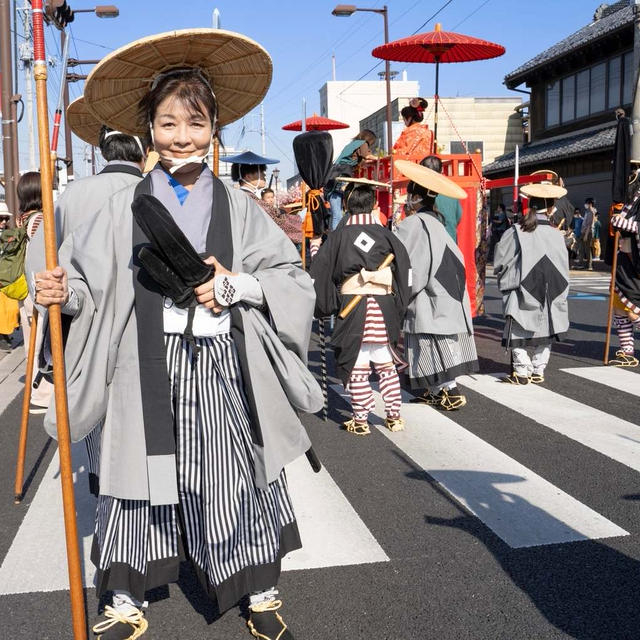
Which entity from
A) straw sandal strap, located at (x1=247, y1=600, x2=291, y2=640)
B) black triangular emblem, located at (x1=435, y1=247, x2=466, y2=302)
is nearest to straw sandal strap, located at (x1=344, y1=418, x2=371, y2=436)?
black triangular emblem, located at (x1=435, y1=247, x2=466, y2=302)

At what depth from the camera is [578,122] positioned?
22.7 metres

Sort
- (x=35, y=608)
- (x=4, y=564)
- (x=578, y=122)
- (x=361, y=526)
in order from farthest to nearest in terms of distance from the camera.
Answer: (x=578, y=122) < (x=361, y=526) < (x=4, y=564) < (x=35, y=608)

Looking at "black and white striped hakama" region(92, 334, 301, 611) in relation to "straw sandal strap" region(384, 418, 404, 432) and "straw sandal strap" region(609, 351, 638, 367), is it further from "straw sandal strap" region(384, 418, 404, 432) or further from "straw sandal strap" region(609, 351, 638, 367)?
"straw sandal strap" region(609, 351, 638, 367)

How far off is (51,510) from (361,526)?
1.61 m

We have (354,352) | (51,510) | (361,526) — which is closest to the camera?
(361,526)

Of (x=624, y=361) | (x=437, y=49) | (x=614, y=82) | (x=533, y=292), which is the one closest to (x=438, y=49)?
(x=437, y=49)

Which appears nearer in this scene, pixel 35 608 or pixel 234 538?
pixel 234 538

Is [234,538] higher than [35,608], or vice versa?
[234,538]

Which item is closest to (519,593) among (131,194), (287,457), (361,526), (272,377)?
(361,526)

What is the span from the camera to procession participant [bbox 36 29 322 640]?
2.37 m

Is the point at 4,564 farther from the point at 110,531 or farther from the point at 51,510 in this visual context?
the point at 110,531

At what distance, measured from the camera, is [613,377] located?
22.2 ft

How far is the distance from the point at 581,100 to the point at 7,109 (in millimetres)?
17970

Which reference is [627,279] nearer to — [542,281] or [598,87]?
[542,281]
